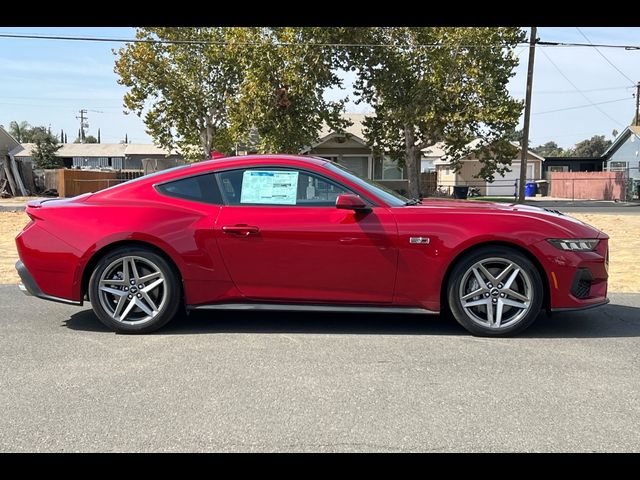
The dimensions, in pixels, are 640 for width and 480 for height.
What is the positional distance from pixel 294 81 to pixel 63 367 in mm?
21892

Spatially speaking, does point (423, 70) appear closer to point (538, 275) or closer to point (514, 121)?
point (514, 121)

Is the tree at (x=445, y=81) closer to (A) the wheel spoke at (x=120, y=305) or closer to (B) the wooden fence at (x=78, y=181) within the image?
(B) the wooden fence at (x=78, y=181)

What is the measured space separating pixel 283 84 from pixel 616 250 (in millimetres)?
17488

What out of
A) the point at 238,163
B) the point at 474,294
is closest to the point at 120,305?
the point at 238,163

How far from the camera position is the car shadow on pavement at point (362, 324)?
5.36m

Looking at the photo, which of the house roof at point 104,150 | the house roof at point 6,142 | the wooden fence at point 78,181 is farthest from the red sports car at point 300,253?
the house roof at point 104,150

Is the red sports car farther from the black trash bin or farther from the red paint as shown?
the black trash bin

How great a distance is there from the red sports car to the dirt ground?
2935 millimetres

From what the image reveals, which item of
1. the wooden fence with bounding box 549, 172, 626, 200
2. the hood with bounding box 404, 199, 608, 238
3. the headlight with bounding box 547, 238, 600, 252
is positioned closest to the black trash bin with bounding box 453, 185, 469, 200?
the wooden fence with bounding box 549, 172, 626, 200

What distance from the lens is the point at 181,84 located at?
108ft

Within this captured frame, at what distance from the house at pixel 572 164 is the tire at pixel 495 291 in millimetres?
52858
